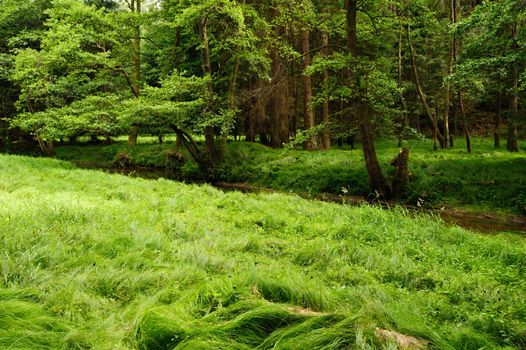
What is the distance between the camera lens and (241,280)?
431cm

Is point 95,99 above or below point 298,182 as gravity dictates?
above

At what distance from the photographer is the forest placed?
3.48 m

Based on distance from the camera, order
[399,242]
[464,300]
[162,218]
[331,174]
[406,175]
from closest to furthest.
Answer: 1. [464,300]
2. [399,242]
3. [162,218]
4. [406,175]
5. [331,174]

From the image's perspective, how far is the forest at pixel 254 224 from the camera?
11.4 ft

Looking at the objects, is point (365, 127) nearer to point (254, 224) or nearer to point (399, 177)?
point (399, 177)

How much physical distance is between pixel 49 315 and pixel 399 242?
5.59 metres

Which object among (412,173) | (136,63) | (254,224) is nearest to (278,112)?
(412,173)

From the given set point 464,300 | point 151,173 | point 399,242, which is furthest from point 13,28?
point 464,300

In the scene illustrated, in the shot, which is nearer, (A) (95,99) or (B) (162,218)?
(B) (162,218)

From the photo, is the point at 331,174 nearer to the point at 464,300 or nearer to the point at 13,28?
the point at 464,300

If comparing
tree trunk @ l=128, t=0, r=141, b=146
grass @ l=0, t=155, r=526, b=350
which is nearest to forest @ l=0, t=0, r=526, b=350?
grass @ l=0, t=155, r=526, b=350

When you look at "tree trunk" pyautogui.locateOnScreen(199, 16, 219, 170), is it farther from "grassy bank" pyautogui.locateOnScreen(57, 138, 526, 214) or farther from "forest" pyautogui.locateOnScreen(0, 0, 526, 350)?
"grassy bank" pyautogui.locateOnScreen(57, 138, 526, 214)

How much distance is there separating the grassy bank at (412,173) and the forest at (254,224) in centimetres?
8

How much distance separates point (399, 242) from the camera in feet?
23.3
